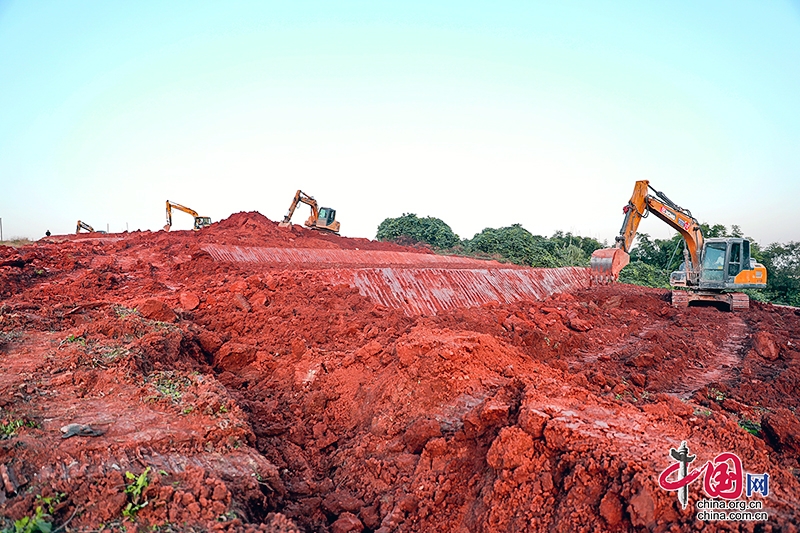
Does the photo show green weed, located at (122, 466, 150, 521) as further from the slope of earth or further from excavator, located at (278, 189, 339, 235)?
excavator, located at (278, 189, 339, 235)

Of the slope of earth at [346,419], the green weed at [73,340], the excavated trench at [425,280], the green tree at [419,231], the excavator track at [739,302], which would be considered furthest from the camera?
the green tree at [419,231]

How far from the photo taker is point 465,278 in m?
12.4

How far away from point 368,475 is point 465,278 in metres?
8.74

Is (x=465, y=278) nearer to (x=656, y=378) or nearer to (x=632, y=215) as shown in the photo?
(x=632, y=215)

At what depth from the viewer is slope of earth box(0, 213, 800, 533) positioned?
275cm

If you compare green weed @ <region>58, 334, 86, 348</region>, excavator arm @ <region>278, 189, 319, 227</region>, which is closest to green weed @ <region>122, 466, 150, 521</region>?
green weed @ <region>58, 334, 86, 348</region>


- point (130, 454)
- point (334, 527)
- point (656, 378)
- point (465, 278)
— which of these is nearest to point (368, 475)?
point (334, 527)

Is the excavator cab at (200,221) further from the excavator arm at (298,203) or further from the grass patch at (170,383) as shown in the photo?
the grass patch at (170,383)

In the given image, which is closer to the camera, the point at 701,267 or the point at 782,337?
the point at 782,337

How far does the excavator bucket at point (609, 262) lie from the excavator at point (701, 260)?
57 centimetres

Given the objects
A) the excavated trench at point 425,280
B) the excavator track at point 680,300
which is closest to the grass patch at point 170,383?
the excavated trench at point 425,280

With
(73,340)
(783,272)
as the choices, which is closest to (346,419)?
→ (73,340)

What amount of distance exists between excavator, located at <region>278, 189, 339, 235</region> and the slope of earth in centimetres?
1483

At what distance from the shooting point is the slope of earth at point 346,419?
2.75 meters
